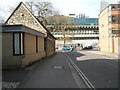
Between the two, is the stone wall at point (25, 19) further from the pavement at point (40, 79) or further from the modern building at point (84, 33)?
the modern building at point (84, 33)

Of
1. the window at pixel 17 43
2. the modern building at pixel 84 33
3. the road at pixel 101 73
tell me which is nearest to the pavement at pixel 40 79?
the road at pixel 101 73

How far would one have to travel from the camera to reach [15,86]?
8039 mm

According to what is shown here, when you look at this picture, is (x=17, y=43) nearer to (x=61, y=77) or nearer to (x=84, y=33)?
(x=61, y=77)

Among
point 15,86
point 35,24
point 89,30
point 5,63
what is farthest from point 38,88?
point 89,30

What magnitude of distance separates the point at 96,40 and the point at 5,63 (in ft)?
267

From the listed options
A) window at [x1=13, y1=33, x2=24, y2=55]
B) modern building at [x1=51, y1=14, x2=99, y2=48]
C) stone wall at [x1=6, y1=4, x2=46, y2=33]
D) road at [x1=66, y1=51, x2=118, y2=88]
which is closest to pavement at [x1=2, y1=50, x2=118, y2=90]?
road at [x1=66, y1=51, x2=118, y2=88]

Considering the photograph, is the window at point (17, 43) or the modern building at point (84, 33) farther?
the modern building at point (84, 33)

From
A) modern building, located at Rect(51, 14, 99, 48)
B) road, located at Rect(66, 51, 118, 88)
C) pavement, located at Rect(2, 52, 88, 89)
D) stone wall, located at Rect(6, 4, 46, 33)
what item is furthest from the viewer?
modern building, located at Rect(51, 14, 99, 48)

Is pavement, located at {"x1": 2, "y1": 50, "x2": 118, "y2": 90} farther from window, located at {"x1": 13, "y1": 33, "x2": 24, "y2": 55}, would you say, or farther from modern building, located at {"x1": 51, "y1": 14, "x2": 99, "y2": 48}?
modern building, located at {"x1": 51, "y1": 14, "x2": 99, "y2": 48}

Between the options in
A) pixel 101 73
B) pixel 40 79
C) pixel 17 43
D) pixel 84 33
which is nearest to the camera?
pixel 40 79

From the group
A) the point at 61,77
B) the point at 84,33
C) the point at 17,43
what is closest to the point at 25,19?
the point at 17,43

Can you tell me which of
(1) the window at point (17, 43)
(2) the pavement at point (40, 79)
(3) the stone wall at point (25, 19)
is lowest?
(2) the pavement at point (40, 79)

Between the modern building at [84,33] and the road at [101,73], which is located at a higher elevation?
the modern building at [84,33]

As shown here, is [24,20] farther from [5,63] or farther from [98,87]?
[98,87]
